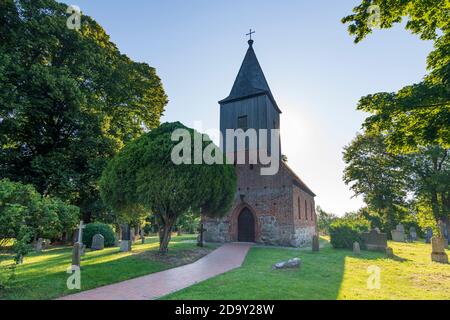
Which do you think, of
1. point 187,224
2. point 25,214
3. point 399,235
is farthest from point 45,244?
point 399,235

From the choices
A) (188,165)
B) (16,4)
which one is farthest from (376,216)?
(16,4)

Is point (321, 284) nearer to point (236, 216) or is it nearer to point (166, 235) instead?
point (166, 235)

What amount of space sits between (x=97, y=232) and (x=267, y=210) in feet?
41.2

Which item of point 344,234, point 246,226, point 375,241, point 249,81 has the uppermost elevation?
point 249,81

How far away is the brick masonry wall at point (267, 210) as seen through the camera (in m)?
18.4

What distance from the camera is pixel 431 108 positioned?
8180 millimetres

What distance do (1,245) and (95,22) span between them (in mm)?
19923

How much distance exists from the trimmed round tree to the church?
25.2 feet

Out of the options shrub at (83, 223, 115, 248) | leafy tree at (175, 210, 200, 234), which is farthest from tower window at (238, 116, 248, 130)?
leafy tree at (175, 210, 200, 234)

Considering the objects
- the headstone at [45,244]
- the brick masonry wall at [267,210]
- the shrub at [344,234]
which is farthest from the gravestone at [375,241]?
the headstone at [45,244]

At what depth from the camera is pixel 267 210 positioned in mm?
19234

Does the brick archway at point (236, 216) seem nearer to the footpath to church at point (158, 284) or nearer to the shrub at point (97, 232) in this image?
the footpath to church at point (158, 284)
